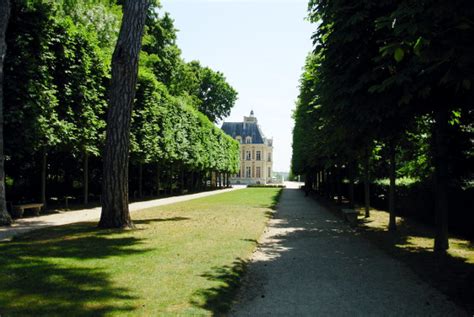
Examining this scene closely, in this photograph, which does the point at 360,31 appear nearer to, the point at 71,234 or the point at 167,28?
the point at 71,234

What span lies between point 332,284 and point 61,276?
4129 mm

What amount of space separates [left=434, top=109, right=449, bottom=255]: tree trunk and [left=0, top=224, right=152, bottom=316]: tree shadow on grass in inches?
254

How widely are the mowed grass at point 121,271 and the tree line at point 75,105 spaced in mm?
4593

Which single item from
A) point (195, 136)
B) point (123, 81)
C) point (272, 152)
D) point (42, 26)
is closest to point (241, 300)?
point (123, 81)

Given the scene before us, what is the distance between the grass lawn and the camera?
19.3 feet

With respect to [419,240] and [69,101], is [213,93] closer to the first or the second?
[69,101]

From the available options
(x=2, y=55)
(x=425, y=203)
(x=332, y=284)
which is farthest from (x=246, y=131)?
(x=332, y=284)

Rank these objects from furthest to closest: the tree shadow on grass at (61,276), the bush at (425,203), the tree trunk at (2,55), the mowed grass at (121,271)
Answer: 1. the tree trunk at (2,55)
2. the bush at (425,203)
3. the mowed grass at (121,271)
4. the tree shadow on grass at (61,276)

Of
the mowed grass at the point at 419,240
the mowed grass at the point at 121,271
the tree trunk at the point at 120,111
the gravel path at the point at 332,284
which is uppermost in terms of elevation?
the tree trunk at the point at 120,111

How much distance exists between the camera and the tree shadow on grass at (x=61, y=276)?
460 cm

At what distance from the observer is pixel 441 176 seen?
857 centimetres

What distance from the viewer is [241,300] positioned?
17.3ft

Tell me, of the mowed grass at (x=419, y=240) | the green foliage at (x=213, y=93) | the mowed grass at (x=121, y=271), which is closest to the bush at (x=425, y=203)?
the mowed grass at (x=419, y=240)

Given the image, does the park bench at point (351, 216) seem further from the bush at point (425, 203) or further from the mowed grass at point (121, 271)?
the mowed grass at point (121, 271)
